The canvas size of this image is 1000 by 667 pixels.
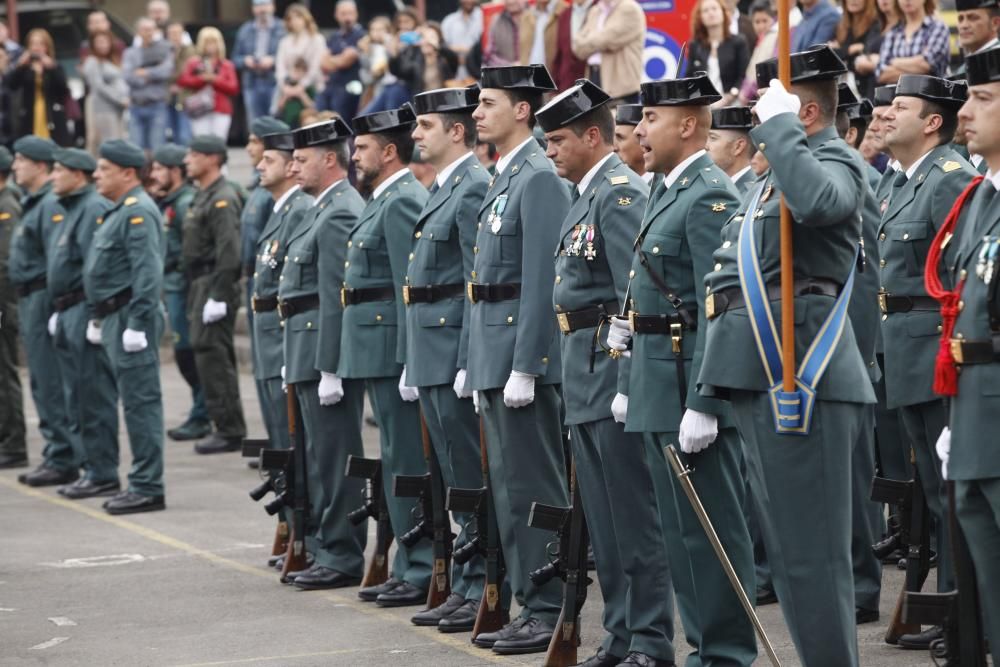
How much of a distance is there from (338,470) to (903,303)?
290 centimetres

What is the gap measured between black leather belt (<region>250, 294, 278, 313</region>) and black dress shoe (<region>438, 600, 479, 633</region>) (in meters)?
2.41

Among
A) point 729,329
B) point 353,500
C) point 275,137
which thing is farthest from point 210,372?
point 729,329

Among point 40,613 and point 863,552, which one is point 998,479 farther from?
point 40,613

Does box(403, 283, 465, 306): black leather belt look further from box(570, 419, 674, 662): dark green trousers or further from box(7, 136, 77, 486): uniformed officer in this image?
box(7, 136, 77, 486): uniformed officer

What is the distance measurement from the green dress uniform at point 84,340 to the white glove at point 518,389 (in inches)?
208

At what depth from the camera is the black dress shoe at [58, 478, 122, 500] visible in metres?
11.5

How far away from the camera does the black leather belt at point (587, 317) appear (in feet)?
21.2

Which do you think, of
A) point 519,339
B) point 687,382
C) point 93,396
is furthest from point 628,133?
point 93,396

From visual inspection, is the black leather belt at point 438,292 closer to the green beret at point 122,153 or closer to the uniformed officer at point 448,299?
the uniformed officer at point 448,299

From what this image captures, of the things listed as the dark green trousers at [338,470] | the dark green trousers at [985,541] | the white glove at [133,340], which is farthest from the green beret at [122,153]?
the dark green trousers at [985,541]

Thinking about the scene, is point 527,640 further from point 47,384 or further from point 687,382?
point 47,384

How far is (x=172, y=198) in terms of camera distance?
1393 cm

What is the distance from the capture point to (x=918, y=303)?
7.12 metres

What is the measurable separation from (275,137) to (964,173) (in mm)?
4176
